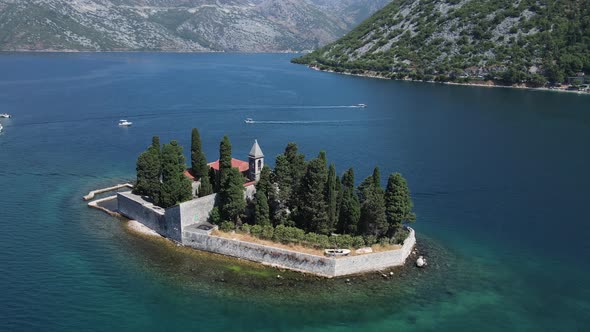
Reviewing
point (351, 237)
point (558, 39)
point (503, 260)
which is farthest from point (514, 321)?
point (558, 39)

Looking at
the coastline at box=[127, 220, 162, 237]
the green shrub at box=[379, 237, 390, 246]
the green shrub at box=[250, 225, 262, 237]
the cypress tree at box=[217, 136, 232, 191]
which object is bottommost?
the coastline at box=[127, 220, 162, 237]

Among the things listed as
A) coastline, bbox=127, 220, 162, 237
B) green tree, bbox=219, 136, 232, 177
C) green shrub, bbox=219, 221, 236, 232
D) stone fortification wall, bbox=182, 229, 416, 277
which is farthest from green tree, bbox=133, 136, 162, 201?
green shrub, bbox=219, 221, 236, 232

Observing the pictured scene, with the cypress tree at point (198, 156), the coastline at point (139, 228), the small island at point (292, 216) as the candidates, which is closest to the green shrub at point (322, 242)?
the small island at point (292, 216)

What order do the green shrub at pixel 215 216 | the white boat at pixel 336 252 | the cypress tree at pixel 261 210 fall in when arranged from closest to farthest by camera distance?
1. the white boat at pixel 336 252
2. the cypress tree at pixel 261 210
3. the green shrub at pixel 215 216

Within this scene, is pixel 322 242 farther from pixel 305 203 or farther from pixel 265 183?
pixel 265 183

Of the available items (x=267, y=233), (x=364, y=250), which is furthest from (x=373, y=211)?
(x=267, y=233)

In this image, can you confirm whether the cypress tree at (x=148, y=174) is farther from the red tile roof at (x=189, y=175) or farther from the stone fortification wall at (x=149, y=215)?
the red tile roof at (x=189, y=175)

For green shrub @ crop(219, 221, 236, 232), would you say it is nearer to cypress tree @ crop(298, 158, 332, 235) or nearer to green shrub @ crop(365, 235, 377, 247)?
cypress tree @ crop(298, 158, 332, 235)
